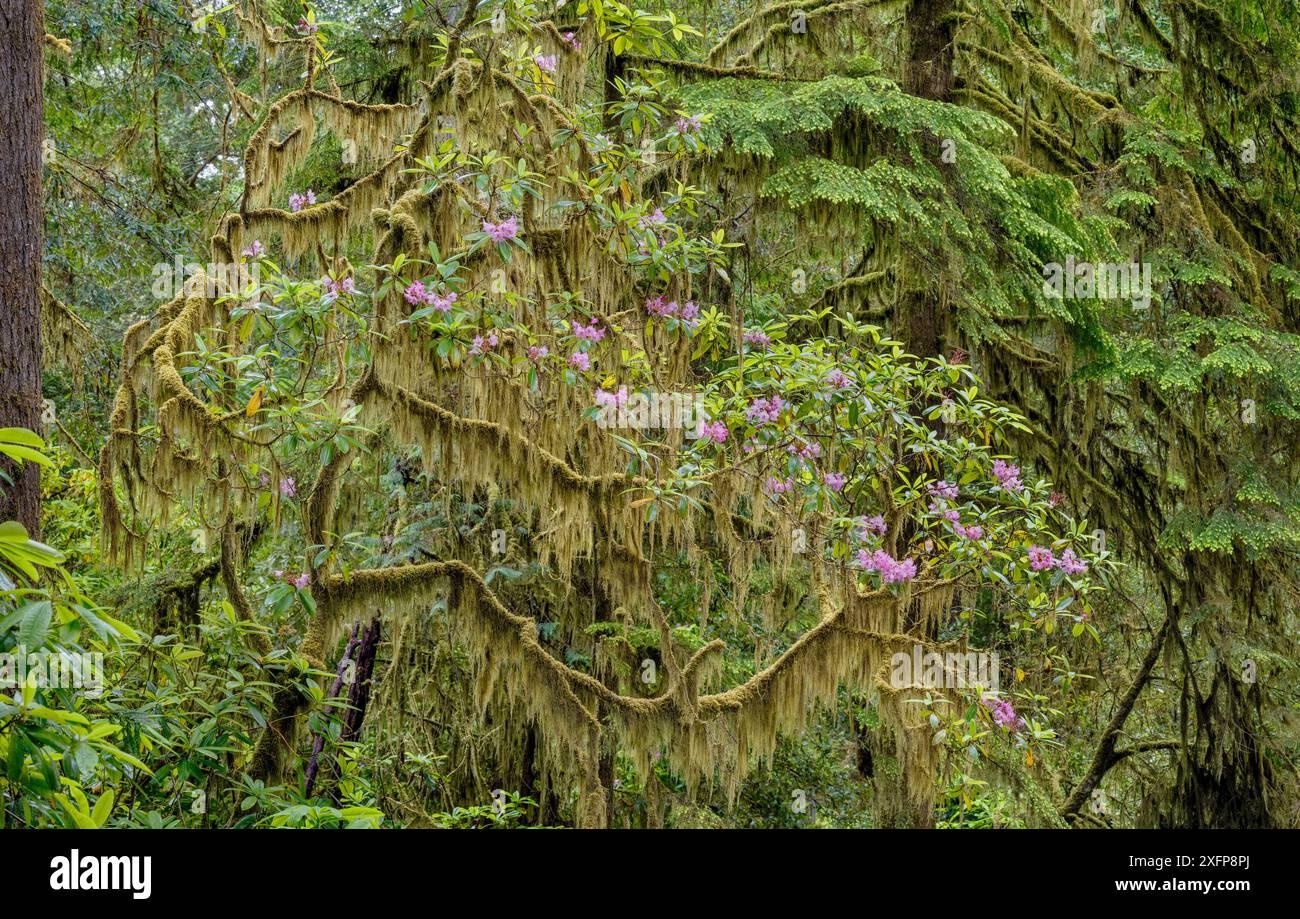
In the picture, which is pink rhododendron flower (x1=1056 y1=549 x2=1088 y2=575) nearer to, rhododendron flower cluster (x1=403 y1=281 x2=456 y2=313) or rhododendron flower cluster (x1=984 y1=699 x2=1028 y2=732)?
rhododendron flower cluster (x1=984 y1=699 x2=1028 y2=732)

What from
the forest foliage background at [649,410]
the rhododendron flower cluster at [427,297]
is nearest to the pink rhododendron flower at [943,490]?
the forest foliage background at [649,410]

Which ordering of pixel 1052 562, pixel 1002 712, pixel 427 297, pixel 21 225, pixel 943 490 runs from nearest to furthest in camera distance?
pixel 21 225, pixel 427 297, pixel 1002 712, pixel 1052 562, pixel 943 490

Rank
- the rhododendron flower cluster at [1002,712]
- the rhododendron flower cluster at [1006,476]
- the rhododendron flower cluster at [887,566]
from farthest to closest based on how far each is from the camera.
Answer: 1. the rhododendron flower cluster at [1006,476]
2. the rhododendron flower cluster at [887,566]
3. the rhododendron flower cluster at [1002,712]

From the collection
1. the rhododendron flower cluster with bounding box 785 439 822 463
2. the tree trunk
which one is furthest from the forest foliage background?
the tree trunk

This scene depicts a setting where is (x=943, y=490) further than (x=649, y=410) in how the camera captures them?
Yes

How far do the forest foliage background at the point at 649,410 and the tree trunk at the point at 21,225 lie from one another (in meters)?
0.42

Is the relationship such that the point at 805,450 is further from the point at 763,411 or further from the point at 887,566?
the point at 887,566

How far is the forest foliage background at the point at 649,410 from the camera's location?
14.0ft

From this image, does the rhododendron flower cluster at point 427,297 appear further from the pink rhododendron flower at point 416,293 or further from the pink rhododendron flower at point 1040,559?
the pink rhododendron flower at point 1040,559

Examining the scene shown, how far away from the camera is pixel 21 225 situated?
3.88 metres

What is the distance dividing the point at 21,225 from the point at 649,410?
8.18 ft

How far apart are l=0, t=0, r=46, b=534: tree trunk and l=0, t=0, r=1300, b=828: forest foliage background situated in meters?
0.42

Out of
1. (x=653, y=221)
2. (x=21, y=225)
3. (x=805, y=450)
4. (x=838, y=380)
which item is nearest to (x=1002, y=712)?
(x=805, y=450)
